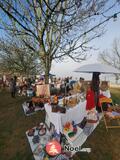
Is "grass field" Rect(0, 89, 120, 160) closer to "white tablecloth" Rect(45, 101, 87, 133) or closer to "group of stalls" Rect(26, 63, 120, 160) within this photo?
"group of stalls" Rect(26, 63, 120, 160)

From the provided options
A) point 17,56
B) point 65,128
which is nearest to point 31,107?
point 65,128

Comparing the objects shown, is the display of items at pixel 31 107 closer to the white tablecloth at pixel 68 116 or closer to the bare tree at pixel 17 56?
the white tablecloth at pixel 68 116

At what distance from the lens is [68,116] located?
9.70 metres

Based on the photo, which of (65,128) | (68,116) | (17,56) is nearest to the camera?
(65,128)

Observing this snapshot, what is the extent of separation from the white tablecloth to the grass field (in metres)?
0.89

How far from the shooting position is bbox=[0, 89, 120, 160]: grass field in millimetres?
9055

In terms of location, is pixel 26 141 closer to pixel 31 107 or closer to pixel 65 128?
pixel 65 128

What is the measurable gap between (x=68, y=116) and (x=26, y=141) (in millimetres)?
2088

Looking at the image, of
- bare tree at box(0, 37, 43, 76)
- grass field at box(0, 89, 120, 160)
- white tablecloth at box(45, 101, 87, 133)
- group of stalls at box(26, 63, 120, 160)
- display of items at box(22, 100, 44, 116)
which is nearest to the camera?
group of stalls at box(26, 63, 120, 160)

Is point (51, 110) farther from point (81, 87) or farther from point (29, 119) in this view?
point (81, 87)

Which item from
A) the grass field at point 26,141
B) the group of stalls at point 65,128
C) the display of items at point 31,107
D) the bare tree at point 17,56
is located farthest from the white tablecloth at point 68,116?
the bare tree at point 17,56

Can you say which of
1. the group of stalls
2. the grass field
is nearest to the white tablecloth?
the group of stalls

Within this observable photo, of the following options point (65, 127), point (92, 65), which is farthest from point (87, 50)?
point (65, 127)

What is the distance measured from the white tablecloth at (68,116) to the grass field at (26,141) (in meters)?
0.89
